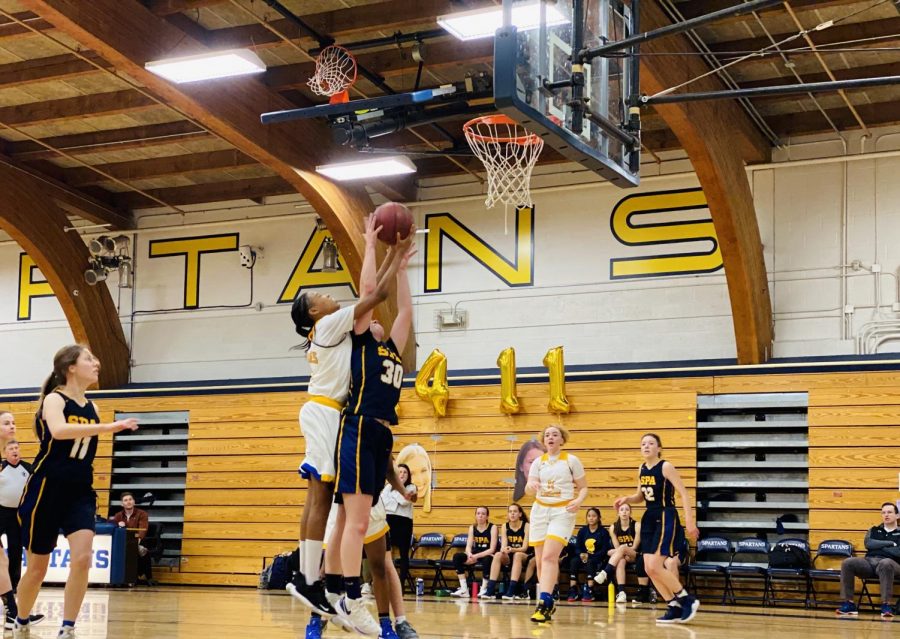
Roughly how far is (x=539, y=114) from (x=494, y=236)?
962 centimetres

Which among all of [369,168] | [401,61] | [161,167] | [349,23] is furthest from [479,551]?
[161,167]

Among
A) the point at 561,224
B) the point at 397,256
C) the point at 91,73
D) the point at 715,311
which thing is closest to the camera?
the point at 397,256

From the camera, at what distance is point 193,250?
1923cm

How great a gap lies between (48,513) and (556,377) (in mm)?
9728

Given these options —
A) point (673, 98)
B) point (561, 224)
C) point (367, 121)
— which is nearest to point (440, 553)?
point (561, 224)

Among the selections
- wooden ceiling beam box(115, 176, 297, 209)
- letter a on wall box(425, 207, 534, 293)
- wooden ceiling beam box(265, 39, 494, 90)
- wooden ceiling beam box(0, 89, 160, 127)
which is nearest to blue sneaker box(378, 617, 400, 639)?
wooden ceiling beam box(265, 39, 494, 90)

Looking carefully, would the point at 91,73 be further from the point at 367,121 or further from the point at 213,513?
the point at 213,513

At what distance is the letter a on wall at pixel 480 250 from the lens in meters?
16.8

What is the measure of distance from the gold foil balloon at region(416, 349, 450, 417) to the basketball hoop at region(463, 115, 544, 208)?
2.58m

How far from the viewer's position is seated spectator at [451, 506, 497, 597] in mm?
15008

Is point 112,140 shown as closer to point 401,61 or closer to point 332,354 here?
→ point 401,61

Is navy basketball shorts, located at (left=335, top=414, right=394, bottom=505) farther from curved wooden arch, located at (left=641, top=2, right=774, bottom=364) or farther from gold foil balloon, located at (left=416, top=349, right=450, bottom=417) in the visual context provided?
gold foil balloon, located at (left=416, top=349, right=450, bottom=417)

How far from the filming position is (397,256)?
20.6ft

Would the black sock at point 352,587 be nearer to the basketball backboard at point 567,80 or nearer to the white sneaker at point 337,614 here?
the white sneaker at point 337,614
